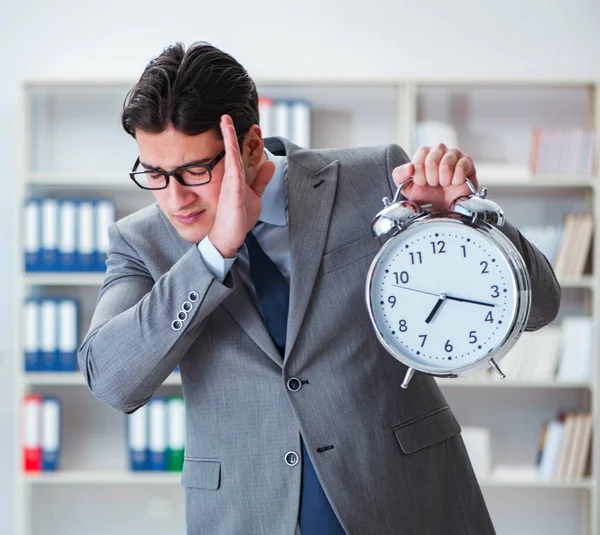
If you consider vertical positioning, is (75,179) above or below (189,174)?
above

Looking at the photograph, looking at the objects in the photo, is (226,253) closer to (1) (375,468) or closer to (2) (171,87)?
(2) (171,87)

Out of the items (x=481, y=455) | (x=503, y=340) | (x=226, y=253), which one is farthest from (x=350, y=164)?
(x=481, y=455)

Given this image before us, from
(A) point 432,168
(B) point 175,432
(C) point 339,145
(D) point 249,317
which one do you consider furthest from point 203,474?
(C) point 339,145

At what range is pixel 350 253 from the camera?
4.62 feet

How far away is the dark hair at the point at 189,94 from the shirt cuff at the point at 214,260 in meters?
0.17

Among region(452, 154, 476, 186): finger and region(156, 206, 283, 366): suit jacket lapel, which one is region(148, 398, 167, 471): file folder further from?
region(452, 154, 476, 186): finger

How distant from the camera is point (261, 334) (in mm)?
1365

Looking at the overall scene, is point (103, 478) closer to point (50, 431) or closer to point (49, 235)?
point (50, 431)

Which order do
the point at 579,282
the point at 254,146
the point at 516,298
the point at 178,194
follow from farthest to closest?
the point at 579,282
the point at 254,146
the point at 178,194
the point at 516,298

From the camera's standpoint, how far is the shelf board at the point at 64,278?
Result: 3.68m

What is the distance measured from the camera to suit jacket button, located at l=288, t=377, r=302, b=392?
1.34 m

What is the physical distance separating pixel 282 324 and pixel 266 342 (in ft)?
0.16

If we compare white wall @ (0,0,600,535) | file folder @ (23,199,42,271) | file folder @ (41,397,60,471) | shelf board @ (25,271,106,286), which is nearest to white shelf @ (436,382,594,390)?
white wall @ (0,0,600,535)

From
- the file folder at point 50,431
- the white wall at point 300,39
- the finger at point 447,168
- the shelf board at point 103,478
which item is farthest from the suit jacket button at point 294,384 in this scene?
the white wall at point 300,39
